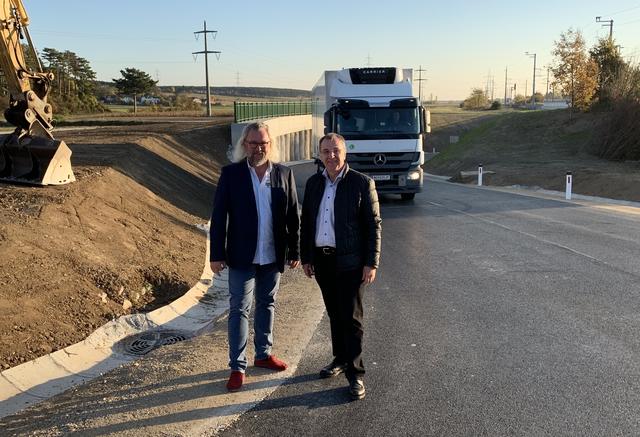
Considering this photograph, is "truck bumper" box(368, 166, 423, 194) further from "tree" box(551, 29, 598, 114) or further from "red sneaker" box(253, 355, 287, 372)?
"tree" box(551, 29, 598, 114)

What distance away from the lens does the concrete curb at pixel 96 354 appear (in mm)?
4441

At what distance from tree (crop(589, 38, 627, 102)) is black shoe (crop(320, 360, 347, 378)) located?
4630cm

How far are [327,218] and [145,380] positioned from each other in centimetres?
196

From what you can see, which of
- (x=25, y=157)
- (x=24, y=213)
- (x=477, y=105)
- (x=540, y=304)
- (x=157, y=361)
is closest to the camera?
(x=157, y=361)

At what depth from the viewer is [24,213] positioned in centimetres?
744

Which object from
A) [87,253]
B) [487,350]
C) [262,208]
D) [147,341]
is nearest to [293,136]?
[87,253]

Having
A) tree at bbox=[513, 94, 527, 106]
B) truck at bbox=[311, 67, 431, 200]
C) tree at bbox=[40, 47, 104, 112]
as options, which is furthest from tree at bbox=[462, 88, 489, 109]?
truck at bbox=[311, 67, 431, 200]

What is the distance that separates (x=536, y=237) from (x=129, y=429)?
9.26m

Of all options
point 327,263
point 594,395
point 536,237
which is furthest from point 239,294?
point 536,237

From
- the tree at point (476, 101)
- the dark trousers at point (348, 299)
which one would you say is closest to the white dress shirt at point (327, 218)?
the dark trousers at point (348, 299)

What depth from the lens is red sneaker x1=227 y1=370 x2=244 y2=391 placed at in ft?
14.4

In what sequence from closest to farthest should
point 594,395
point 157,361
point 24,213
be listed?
point 594,395
point 157,361
point 24,213

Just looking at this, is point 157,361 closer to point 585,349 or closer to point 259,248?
point 259,248

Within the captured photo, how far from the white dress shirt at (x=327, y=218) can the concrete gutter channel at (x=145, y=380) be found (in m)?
1.19
